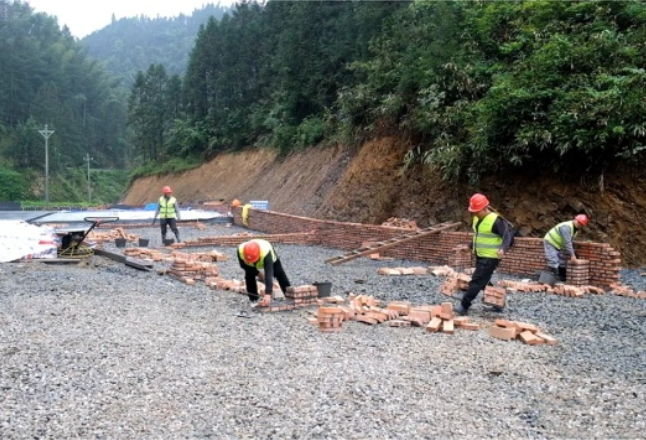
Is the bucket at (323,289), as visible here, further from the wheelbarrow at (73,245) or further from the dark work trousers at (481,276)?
the wheelbarrow at (73,245)

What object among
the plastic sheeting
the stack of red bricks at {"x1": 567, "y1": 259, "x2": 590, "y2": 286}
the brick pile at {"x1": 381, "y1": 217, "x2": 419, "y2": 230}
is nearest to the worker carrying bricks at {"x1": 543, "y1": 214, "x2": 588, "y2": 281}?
the stack of red bricks at {"x1": 567, "y1": 259, "x2": 590, "y2": 286}

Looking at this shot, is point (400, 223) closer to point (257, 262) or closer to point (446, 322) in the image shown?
point (257, 262)

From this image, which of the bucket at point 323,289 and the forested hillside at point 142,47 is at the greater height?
the forested hillside at point 142,47

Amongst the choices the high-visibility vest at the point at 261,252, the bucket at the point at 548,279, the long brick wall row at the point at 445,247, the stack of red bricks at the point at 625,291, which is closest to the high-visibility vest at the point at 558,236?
the long brick wall row at the point at 445,247

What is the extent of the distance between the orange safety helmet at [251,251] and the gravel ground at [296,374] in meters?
0.75

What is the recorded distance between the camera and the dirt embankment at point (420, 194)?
36.9ft

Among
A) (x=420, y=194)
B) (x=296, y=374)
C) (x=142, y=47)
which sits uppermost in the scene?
(x=142, y=47)

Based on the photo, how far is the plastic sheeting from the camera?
12.1 metres

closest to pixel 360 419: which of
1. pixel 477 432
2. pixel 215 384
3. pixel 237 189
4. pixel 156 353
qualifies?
pixel 477 432

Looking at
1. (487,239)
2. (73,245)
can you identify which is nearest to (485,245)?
(487,239)

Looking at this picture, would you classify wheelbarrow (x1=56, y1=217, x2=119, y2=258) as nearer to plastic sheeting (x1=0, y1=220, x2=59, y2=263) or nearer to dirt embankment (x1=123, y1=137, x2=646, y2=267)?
plastic sheeting (x1=0, y1=220, x2=59, y2=263)

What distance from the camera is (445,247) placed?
12.6 m

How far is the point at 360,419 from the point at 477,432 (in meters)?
0.81

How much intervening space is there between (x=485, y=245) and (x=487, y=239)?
8cm
